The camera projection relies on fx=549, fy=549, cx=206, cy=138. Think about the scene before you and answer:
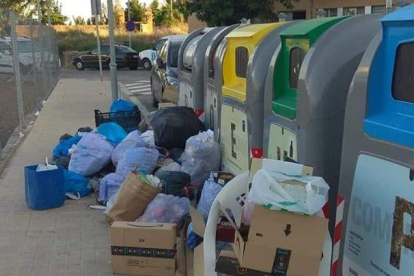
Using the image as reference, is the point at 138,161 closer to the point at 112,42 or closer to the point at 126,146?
the point at 126,146

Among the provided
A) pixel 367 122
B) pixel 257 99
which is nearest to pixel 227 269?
pixel 367 122

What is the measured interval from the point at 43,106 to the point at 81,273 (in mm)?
10252

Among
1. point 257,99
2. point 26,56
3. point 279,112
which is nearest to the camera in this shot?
point 279,112

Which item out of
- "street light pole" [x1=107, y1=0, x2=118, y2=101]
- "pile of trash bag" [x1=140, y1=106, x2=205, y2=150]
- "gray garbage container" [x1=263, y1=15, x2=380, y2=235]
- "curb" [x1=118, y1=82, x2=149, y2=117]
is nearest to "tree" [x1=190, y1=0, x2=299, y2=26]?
"curb" [x1=118, y1=82, x2=149, y2=117]

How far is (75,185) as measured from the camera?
6.11 meters

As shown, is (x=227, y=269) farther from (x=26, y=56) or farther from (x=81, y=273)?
(x=26, y=56)

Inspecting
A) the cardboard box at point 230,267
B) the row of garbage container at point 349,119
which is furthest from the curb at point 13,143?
the cardboard box at point 230,267

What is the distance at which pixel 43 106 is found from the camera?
45.2 feet

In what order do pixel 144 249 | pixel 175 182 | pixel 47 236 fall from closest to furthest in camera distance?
pixel 144 249 < pixel 47 236 < pixel 175 182

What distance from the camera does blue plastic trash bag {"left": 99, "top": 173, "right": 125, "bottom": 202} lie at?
5.69 m

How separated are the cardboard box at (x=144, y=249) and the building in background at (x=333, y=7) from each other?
13289 millimetres

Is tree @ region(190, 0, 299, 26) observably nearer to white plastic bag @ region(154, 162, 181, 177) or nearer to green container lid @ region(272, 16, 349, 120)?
white plastic bag @ region(154, 162, 181, 177)

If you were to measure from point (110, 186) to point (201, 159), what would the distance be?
0.99m

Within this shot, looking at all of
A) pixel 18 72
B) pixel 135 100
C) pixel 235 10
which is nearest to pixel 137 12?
pixel 235 10
